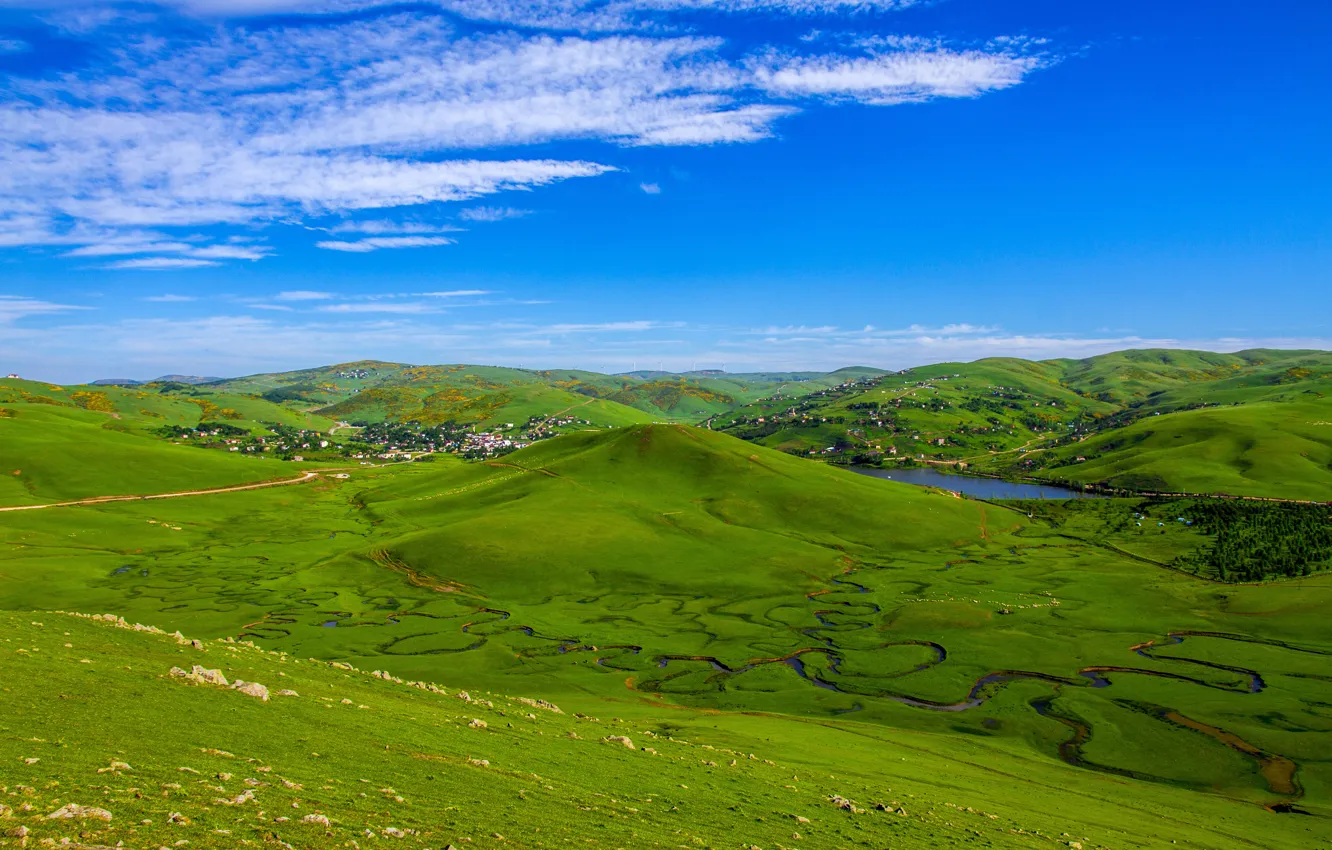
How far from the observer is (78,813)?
16984 mm

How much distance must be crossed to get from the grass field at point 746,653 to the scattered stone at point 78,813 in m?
0.66

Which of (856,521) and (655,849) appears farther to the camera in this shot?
(856,521)

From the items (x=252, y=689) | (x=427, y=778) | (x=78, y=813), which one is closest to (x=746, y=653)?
(x=252, y=689)

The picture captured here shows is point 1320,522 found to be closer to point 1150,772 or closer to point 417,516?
point 1150,772

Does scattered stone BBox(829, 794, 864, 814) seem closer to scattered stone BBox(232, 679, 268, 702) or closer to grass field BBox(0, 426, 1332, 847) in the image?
grass field BBox(0, 426, 1332, 847)

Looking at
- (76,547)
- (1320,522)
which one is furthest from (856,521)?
(76,547)

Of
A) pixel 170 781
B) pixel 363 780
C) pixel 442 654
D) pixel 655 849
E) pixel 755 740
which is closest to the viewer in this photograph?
pixel 170 781

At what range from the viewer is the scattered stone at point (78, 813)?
1667cm

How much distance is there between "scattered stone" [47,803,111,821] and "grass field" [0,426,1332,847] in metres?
0.66

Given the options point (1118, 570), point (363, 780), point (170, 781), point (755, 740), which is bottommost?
point (1118, 570)

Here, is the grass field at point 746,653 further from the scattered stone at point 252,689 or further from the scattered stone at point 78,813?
the scattered stone at point 252,689

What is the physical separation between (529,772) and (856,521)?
16126cm

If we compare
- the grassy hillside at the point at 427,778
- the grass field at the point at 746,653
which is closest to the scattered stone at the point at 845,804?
the grassy hillside at the point at 427,778

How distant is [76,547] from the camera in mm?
144375
